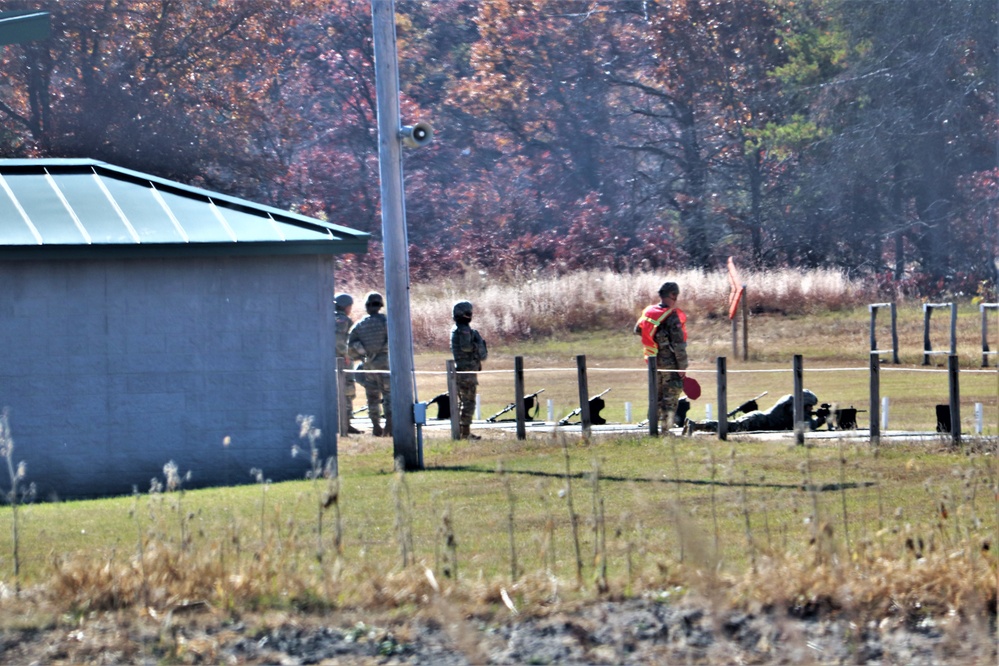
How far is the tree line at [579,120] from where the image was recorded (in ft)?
121

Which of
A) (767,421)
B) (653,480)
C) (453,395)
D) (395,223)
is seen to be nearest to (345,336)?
(453,395)

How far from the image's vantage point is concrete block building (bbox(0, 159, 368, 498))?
1415 centimetres

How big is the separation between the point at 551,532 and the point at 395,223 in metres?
7.10

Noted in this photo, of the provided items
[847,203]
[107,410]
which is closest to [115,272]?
[107,410]

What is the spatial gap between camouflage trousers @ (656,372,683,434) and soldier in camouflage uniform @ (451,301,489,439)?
84.3 inches

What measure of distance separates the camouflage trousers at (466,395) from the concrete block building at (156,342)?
A: 2.49 metres

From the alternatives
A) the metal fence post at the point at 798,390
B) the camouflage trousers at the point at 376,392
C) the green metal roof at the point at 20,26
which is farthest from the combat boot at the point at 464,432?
the green metal roof at the point at 20,26

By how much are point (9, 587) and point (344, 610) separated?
1.89m

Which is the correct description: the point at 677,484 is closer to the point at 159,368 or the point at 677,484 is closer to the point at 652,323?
the point at 652,323

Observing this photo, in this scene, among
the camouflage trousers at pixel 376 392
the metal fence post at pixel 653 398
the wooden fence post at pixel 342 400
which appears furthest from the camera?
the wooden fence post at pixel 342 400

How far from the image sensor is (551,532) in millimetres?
7879

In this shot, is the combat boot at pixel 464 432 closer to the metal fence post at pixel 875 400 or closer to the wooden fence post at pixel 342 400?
the wooden fence post at pixel 342 400

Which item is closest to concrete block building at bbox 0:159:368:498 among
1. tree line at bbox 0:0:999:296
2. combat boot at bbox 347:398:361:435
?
combat boot at bbox 347:398:361:435

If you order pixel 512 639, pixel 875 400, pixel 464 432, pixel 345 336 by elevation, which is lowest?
pixel 512 639
